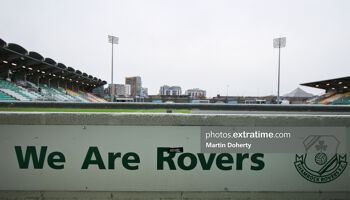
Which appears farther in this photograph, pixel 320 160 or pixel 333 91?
pixel 333 91

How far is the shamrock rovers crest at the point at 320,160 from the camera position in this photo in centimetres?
176

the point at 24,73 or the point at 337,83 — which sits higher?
the point at 24,73

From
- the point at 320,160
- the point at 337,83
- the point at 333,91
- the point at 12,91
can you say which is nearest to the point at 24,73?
the point at 12,91

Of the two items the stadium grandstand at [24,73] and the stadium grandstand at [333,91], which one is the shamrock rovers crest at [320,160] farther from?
the stadium grandstand at [333,91]

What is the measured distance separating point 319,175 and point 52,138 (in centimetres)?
282

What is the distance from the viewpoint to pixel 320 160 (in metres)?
1.78

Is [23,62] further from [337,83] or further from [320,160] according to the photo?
[337,83]

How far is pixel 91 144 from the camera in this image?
5.83 ft

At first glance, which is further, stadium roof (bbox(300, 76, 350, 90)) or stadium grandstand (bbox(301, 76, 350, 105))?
stadium grandstand (bbox(301, 76, 350, 105))

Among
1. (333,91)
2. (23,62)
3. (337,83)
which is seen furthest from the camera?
(333,91)

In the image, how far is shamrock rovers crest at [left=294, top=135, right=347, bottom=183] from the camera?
1.76 meters

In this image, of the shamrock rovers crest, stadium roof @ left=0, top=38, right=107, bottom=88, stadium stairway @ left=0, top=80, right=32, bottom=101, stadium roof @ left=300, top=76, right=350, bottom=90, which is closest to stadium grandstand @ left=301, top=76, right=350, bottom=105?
stadium roof @ left=300, top=76, right=350, bottom=90

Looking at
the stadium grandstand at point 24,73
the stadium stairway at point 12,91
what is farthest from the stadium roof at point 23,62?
the stadium stairway at point 12,91

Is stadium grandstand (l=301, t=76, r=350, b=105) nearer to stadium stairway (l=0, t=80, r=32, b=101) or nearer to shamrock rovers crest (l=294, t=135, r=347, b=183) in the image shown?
shamrock rovers crest (l=294, t=135, r=347, b=183)
